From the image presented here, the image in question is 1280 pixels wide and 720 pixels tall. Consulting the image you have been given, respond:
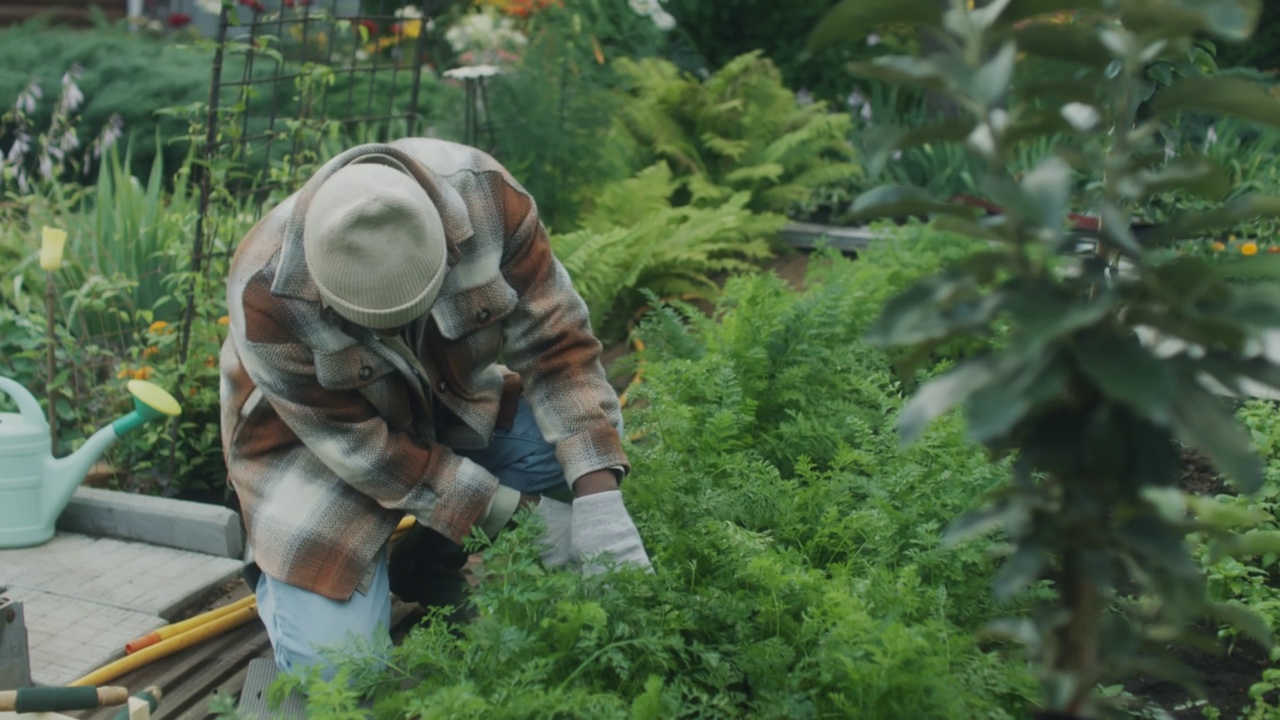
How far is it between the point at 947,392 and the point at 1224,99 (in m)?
0.46

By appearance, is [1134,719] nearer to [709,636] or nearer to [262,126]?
[709,636]

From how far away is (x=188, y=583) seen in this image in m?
3.17

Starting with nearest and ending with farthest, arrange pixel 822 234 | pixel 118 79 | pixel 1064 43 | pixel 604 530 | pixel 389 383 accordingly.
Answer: pixel 1064 43 < pixel 604 530 < pixel 389 383 < pixel 822 234 < pixel 118 79

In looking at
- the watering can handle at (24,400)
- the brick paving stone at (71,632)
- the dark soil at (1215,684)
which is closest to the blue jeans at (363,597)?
the brick paving stone at (71,632)

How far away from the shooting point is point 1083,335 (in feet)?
4.15

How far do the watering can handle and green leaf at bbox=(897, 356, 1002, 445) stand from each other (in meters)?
2.71

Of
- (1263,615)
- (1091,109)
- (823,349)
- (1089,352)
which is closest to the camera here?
(1089,352)

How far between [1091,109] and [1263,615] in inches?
54.3

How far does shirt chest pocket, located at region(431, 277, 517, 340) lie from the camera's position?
8.37ft

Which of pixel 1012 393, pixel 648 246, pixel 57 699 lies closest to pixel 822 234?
pixel 648 246

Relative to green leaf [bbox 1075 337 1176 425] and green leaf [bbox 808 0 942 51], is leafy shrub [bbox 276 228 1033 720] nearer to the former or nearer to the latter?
green leaf [bbox 1075 337 1176 425]

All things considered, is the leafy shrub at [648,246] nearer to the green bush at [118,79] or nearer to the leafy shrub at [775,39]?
the leafy shrub at [775,39]

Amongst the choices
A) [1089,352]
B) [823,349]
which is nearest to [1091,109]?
[1089,352]

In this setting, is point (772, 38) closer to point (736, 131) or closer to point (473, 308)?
point (736, 131)
